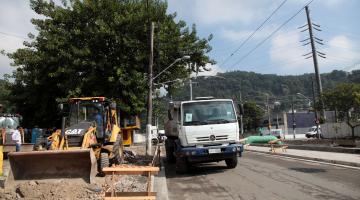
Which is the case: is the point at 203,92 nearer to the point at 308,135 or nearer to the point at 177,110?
the point at 308,135

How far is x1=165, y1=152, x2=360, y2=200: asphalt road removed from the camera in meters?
10.5

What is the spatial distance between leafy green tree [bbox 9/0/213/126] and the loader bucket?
53.9 ft

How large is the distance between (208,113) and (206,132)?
0.77 meters

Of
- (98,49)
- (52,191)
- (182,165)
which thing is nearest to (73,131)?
(182,165)

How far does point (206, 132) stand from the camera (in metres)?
15.4

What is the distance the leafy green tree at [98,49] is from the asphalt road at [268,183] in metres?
14.7

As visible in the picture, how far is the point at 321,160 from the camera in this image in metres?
18.9

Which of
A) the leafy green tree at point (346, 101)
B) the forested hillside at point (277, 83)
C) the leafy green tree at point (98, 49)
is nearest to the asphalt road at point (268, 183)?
the leafy green tree at point (98, 49)

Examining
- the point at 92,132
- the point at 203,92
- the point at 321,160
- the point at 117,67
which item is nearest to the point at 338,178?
the point at 321,160

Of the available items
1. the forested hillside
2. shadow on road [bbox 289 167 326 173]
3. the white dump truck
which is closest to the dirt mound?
the white dump truck

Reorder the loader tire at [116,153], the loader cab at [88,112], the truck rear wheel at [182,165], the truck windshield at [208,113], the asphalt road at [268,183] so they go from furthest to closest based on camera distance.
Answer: the loader tire at [116,153]
the loader cab at [88,112]
the truck rear wheel at [182,165]
the truck windshield at [208,113]
the asphalt road at [268,183]

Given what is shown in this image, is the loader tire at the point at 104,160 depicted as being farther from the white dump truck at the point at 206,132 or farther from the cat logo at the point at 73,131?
the white dump truck at the point at 206,132

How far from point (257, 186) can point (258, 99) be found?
9090 cm

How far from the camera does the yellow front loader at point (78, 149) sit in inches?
504
